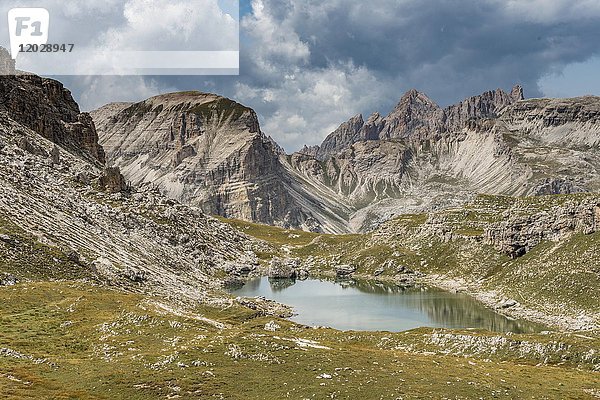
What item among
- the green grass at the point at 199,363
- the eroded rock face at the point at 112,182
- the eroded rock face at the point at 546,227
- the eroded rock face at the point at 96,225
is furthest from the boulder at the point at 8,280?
the eroded rock face at the point at 546,227

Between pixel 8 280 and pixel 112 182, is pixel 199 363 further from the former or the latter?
pixel 112 182

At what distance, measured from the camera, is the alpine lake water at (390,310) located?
130 m

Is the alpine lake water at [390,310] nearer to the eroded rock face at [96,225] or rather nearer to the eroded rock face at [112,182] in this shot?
the eroded rock face at [96,225]

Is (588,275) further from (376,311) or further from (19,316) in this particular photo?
(19,316)

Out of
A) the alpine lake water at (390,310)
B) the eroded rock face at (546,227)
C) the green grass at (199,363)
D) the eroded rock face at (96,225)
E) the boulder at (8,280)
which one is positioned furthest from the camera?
the eroded rock face at (546,227)

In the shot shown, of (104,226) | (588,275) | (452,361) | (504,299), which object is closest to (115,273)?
(104,226)

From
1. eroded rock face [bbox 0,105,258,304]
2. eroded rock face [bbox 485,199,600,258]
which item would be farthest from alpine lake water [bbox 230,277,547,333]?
eroded rock face [bbox 485,199,600,258]

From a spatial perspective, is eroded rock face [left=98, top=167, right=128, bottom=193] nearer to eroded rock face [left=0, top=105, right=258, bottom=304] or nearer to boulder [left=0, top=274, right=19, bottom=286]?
eroded rock face [left=0, top=105, right=258, bottom=304]

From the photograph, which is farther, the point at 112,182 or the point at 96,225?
the point at 112,182

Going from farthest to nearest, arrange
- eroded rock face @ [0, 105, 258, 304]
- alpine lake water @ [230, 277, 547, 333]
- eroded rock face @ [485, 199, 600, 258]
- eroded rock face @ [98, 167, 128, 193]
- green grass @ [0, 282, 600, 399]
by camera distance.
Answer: eroded rock face @ [98, 167, 128, 193] → eroded rock face @ [485, 199, 600, 258] → alpine lake water @ [230, 277, 547, 333] → eroded rock face @ [0, 105, 258, 304] → green grass @ [0, 282, 600, 399]

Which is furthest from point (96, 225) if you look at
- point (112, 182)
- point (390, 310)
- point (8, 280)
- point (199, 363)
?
point (199, 363)

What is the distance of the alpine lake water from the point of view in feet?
427

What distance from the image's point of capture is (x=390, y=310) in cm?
15650

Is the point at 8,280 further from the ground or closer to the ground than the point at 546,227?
closer to the ground
